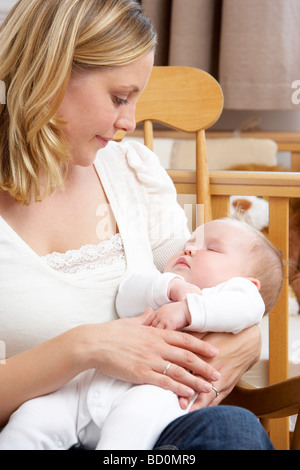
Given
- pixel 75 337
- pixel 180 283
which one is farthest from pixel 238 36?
pixel 75 337

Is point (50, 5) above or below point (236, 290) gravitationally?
above

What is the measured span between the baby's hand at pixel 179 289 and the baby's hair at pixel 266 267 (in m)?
0.14

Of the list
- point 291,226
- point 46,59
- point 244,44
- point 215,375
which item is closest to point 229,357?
point 215,375

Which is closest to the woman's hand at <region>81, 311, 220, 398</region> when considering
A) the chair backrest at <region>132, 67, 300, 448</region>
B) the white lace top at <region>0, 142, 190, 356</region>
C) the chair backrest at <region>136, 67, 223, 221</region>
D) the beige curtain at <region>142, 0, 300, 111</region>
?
the white lace top at <region>0, 142, 190, 356</region>

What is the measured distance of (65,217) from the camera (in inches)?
43.7

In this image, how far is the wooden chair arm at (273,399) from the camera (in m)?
1.02

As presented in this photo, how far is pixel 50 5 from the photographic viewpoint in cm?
99

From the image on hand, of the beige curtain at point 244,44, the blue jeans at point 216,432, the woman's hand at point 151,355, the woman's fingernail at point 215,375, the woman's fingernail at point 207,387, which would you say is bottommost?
the blue jeans at point 216,432

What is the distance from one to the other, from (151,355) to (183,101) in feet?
2.71

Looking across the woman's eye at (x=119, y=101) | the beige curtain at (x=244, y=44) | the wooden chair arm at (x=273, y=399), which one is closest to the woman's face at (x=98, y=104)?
the woman's eye at (x=119, y=101)

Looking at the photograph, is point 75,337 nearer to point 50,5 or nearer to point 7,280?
point 7,280

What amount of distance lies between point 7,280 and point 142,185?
36 cm

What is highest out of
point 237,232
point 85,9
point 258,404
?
point 85,9

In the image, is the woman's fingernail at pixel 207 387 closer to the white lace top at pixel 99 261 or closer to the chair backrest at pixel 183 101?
the white lace top at pixel 99 261
